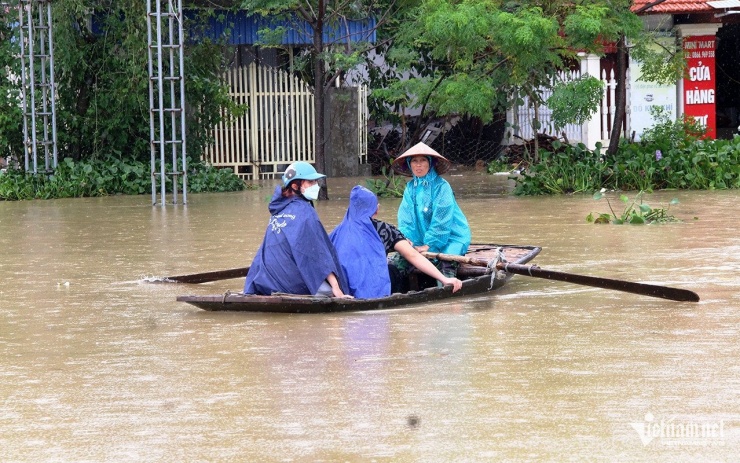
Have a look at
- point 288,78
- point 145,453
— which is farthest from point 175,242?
point 288,78

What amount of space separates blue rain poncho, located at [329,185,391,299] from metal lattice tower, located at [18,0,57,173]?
12.4 metres

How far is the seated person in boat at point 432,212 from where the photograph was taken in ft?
31.4

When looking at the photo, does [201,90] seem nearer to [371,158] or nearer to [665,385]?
[371,158]

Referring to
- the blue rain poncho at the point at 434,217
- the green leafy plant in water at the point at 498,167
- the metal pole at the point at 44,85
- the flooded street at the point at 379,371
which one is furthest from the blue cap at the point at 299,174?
the green leafy plant in water at the point at 498,167

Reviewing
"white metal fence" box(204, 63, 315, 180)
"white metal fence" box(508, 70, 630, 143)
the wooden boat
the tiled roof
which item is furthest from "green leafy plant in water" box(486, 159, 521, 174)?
the wooden boat

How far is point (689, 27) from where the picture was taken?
81.7ft

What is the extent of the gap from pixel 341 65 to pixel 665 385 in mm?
12994

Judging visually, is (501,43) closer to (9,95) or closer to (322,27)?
(322,27)

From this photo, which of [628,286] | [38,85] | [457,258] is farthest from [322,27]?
Result: [628,286]

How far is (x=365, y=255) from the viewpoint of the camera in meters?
8.66

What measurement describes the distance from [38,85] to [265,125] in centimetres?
476

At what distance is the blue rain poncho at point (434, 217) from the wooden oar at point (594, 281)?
30 centimetres

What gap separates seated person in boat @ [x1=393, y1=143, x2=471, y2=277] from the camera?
9586 mm

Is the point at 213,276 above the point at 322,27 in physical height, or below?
below
